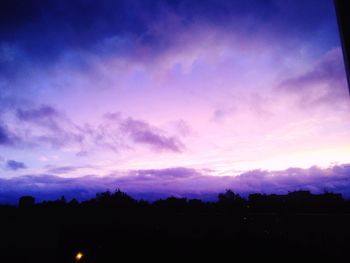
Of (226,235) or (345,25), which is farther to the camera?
(226,235)

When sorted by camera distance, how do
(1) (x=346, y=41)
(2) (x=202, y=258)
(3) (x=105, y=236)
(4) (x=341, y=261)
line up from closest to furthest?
(1) (x=346, y=41), (4) (x=341, y=261), (2) (x=202, y=258), (3) (x=105, y=236)

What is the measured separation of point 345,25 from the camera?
4.85 ft

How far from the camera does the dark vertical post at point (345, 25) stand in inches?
57.2

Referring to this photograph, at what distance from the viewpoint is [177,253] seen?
215 inches

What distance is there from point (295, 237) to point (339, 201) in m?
1.53

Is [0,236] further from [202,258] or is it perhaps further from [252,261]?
[252,261]

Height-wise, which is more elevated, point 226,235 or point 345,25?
point 345,25

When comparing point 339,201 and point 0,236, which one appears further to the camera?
point 0,236

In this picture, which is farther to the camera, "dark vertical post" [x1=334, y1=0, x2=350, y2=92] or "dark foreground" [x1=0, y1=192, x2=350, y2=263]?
"dark foreground" [x1=0, y1=192, x2=350, y2=263]

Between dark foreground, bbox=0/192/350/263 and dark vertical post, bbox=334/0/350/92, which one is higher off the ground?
dark vertical post, bbox=334/0/350/92

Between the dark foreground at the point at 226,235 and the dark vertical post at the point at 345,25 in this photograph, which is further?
the dark foreground at the point at 226,235

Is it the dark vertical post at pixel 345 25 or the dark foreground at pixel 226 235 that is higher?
the dark vertical post at pixel 345 25

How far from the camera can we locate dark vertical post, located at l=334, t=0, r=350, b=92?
1.45m

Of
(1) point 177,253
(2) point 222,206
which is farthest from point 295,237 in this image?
(2) point 222,206
